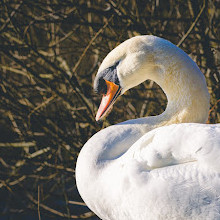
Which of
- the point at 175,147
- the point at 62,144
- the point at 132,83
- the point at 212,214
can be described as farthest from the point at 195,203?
the point at 62,144

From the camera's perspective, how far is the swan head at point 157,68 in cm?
187

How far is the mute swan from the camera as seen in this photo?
1575 millimetres

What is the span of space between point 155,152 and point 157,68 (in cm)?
44

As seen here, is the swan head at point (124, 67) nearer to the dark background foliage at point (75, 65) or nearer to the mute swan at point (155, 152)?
the mute swan at point (155, 152)

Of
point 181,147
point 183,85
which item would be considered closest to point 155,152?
point 181,147

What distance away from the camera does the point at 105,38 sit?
10.2ft

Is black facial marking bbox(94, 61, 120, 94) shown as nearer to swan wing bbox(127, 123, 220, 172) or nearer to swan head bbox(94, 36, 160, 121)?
swan head bbox(94, 36, 160, 121)

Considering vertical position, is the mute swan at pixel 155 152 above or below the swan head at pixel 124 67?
below

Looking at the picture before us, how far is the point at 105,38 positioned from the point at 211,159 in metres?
1.73

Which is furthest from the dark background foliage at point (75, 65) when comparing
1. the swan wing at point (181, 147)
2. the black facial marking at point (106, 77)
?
the swan wing at point (181, 147)

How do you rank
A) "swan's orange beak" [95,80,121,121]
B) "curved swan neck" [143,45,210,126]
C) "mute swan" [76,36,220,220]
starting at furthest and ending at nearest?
1. "swan's orange beak" [95,80,121,121]
2. "curved swan neck" [143,45,210,126]
3. "mute swan" [76,36,220,220]

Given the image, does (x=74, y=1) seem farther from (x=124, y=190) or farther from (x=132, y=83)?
(x=124, y=190)

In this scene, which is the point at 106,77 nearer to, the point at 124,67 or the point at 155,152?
the point at 124,67

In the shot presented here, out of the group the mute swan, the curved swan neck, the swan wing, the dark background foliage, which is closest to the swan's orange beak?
the mute swan
